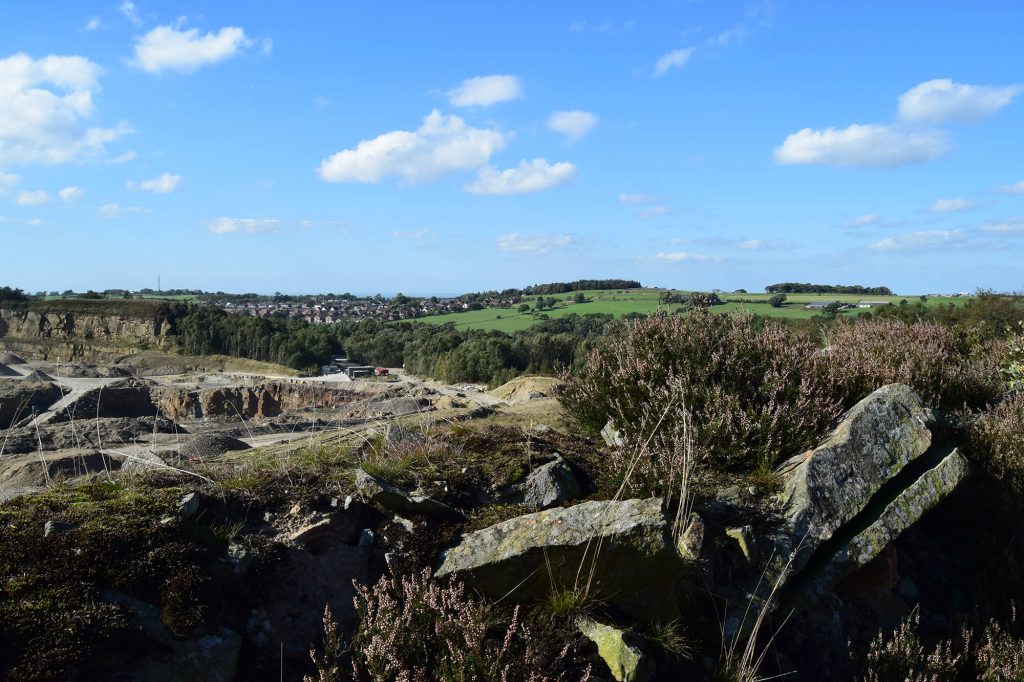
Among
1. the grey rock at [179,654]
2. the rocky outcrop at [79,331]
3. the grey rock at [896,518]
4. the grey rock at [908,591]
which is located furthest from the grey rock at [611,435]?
the rocky outcrop at [79,331]

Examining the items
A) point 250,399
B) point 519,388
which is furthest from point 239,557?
point 250,399

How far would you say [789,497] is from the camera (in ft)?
18.9

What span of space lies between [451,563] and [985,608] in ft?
15.6

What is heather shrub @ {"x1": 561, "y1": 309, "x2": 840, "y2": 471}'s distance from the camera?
656 centimetres

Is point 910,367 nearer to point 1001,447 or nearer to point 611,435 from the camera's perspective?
point 1001,447

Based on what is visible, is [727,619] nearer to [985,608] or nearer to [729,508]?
[729,508]

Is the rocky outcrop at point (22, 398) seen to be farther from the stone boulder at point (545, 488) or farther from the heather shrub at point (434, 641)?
the heather shrub at point (434, 641)

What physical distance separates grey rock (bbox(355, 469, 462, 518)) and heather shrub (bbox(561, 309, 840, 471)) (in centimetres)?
187

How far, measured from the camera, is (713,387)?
7188mm

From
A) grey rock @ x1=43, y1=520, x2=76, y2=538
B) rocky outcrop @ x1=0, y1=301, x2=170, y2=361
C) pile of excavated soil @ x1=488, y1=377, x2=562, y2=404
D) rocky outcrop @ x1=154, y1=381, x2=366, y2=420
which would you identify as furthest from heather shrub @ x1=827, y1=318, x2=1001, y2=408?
rocky outcrop @ x1=0, y1=301, x2=170, y2=361

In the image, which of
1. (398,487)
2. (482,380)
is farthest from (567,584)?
(482,380)

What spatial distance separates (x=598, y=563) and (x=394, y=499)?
1684 millimetres

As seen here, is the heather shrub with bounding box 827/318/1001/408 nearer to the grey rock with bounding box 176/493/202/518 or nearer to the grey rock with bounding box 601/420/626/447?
the grey rock with bounding box 601/420/626/447

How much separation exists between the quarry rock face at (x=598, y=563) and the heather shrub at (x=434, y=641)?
0.79 ft
